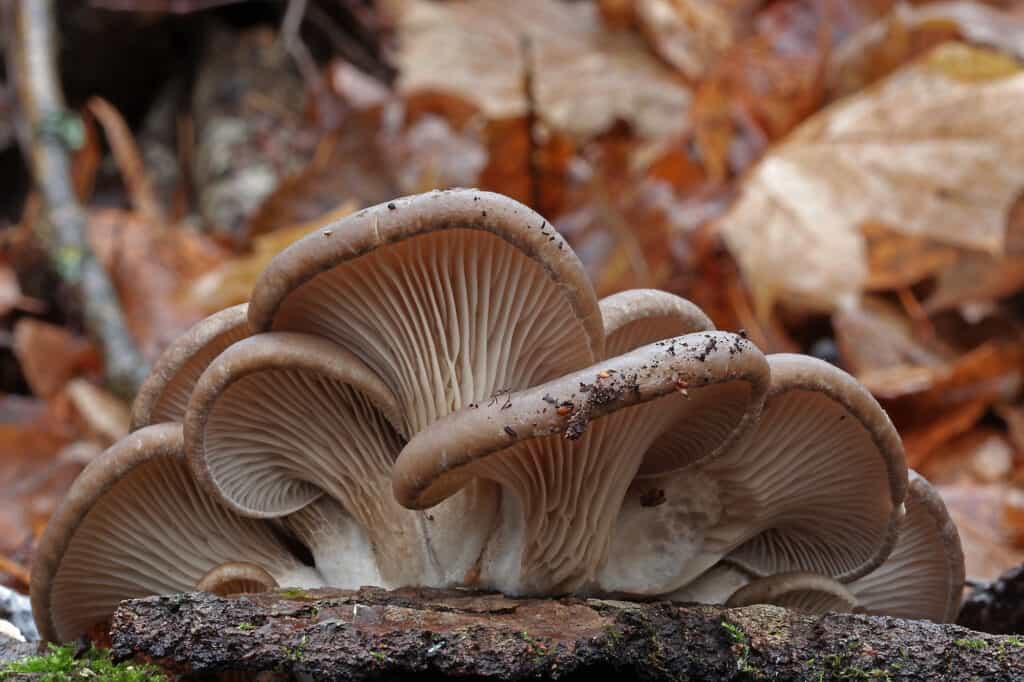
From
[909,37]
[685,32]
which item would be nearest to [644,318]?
[909,37]

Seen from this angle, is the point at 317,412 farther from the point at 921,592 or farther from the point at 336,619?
A: the point at 921,592

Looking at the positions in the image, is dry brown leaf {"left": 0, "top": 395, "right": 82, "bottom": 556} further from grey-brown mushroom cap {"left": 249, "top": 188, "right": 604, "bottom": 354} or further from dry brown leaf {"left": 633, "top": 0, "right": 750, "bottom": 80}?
dry brown leaf {"left": 633, "top": 0, "right": 750, "bottom": 80}

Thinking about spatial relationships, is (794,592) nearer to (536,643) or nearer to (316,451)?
(536,643)

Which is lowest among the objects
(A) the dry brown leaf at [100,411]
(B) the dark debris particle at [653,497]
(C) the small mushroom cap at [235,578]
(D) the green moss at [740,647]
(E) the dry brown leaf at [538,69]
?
(A) the dry brown leaf at [100,411]

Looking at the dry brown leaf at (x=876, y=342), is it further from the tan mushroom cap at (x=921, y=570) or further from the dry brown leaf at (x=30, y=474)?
the dry brown leaf at (x=30, y=474)

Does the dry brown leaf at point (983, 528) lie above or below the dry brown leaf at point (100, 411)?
below

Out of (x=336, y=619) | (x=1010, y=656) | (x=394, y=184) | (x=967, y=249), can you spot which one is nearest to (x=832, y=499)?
(x=1010, y=656)

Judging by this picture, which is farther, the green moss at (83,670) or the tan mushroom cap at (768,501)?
the tan mushroom cap at (768,501)

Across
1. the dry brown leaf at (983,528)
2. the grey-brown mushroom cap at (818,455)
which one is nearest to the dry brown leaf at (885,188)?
the dry brown leaf at (983,528)
